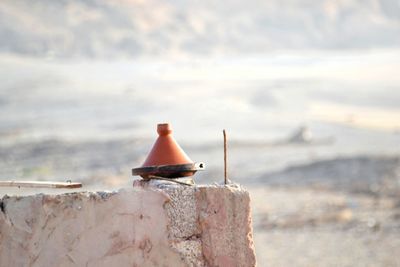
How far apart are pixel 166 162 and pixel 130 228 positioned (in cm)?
44

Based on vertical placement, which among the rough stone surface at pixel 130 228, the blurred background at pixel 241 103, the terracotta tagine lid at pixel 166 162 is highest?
the blurred background at pixel 241 103

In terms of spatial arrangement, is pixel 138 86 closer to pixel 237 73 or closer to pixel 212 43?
pixel 237 73

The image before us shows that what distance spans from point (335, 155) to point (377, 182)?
6004mm

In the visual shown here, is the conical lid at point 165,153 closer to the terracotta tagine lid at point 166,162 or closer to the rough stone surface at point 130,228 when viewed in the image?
the terracotta tagine lid at point 166,162

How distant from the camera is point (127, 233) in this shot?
5.43 m

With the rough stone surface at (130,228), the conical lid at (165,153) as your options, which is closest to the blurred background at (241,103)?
the conical lid at (165,153)

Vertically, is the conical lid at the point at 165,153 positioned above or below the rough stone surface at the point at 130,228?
above

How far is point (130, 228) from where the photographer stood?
17.8ft

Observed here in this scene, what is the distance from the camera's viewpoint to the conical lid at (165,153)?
18.8 ft

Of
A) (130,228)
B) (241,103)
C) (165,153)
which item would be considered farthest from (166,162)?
(241,103)

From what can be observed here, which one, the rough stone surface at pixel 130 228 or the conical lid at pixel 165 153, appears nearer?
the rough stone surface at pixel 130 228

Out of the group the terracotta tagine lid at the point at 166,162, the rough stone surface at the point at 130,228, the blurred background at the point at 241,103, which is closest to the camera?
the rough stone surface at the point at 130,228

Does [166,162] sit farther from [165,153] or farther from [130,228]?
[130,228]

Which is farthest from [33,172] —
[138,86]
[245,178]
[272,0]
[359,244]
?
[272,0]
